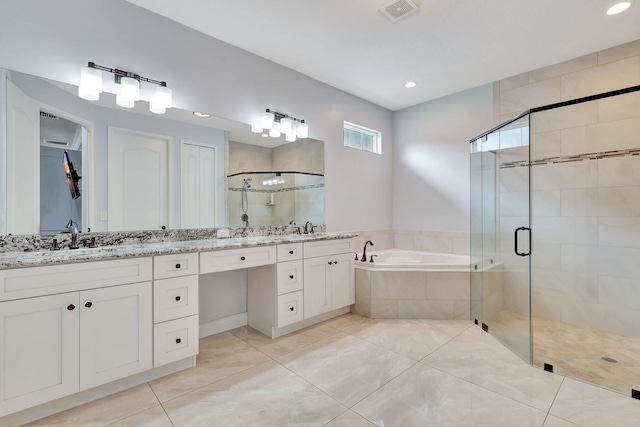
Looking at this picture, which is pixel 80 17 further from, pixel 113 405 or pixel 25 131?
pixel 113 405

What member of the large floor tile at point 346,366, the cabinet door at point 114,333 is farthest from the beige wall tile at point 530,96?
the cabinet door at point 114,333

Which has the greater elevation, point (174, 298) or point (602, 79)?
point (602, 79)

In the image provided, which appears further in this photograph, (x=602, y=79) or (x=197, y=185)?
(x=602, y=79)

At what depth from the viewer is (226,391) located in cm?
177

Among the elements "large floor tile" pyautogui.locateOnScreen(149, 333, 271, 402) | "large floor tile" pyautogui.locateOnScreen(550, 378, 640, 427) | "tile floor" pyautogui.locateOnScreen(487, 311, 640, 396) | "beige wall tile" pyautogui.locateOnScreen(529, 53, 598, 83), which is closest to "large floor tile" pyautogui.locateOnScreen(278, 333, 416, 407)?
"large floor tile" pyautogui.locateOnScreen(149, 333, 271, 402)

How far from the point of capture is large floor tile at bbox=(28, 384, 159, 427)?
1508 mm

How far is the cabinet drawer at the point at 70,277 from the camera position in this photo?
1402mm

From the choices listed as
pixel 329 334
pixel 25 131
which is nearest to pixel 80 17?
pixel 25 131

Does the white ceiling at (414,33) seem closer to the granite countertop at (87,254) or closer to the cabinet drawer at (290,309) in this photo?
the granite countertop at (87,254)

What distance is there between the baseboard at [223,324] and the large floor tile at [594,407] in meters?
2.37

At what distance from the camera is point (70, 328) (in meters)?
1.54

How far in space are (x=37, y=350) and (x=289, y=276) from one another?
160 cm

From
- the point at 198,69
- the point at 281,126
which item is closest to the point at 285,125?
the point at 281,126

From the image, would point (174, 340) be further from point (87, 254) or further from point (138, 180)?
point (138, 180)
